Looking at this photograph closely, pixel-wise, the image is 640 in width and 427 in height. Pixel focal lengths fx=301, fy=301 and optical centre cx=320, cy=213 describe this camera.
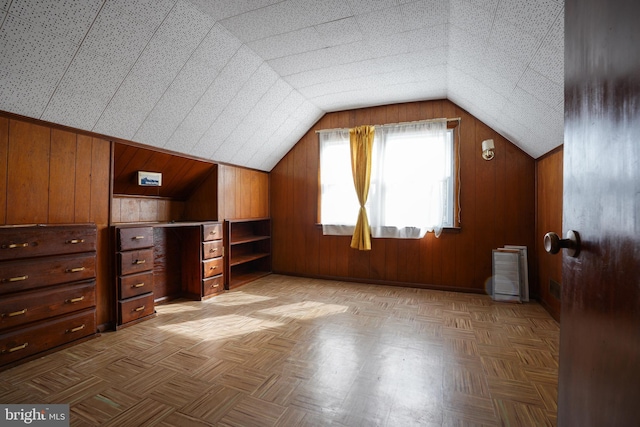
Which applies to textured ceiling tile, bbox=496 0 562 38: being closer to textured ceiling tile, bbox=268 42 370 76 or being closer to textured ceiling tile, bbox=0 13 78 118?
textured ceiling tile, bbox=268 42 370 76

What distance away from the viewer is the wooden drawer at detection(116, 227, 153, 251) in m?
2.70

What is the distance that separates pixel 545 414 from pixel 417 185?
9.25 feet

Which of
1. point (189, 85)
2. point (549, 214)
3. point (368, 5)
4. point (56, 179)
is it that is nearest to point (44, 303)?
point (56, 179)

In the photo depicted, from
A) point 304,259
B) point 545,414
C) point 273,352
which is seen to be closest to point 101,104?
point 273,352

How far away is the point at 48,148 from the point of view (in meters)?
2.30

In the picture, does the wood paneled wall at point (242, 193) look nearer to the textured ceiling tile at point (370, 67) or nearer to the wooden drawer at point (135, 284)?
the wooden drawer at point (135, 284)

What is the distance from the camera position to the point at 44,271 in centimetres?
218

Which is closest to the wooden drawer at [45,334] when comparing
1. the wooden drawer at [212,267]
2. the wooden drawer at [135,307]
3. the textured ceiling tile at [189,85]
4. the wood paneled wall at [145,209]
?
the wooden drawer at [135,307]

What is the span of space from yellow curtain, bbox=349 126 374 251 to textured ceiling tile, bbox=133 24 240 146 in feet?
6.88

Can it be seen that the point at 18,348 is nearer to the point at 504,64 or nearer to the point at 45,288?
the point at 45,288

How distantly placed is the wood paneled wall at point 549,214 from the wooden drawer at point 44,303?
13.6 feet

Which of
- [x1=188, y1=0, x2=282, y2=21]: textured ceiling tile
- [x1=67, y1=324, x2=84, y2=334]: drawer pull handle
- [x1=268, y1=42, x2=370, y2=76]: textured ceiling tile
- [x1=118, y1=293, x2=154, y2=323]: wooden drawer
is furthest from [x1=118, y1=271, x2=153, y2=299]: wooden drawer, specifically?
[x1=268, y1=42, x2=370, y2=76]: textured ceiling tile

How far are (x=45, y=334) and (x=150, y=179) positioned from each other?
1.68 meters

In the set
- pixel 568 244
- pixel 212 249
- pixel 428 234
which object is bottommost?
pixel 212 249
